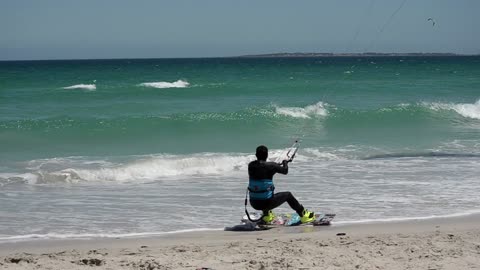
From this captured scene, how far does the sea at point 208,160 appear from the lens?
9.69 meters

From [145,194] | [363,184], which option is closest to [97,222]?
[145,194]

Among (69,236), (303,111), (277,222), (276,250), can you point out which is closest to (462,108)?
(303,111)

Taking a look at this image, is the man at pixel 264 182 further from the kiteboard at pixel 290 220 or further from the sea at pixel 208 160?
the sea at pixel 208 160

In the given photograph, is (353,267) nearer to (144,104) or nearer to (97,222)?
(97,222)

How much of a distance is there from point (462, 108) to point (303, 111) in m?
5.98

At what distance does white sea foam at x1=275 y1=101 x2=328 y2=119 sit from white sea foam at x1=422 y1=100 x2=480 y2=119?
4.13 metres

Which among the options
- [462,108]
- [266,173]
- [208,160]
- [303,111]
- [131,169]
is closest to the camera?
[266,173]

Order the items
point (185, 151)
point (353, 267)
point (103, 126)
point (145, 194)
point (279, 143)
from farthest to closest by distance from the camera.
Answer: point (103, 126)
point (279, 143)
point (185, 151)
point (145, 194)
point (353, 267)

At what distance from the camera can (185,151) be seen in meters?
17.1

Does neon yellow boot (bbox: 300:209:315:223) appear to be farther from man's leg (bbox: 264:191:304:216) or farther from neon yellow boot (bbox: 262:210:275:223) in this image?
neon yellow boot (bbox: 262:210:275:223)

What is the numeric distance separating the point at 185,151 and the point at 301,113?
8807 millimetres

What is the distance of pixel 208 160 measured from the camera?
14773 mm

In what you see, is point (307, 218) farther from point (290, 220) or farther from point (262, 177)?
point (262, 177)

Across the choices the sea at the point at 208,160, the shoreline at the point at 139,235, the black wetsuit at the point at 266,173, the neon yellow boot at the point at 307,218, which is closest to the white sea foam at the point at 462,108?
the sea at the point at 208,160
